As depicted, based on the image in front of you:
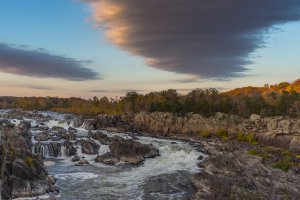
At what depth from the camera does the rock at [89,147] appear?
59.7 metres

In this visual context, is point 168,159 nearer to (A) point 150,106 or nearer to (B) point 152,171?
(B) point 152,171

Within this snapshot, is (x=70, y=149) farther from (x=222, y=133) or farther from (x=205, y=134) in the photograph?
(x=222, y=133)

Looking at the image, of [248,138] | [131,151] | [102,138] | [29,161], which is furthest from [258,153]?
[29,161]

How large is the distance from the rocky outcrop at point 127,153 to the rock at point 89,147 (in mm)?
3191

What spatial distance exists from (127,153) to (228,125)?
131ft

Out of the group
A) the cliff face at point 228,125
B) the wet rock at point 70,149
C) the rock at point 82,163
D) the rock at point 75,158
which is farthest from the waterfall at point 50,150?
the cliff face at point 228,125

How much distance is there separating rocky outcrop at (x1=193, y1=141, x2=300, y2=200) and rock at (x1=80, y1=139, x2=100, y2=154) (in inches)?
881

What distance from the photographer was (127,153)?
184 ft

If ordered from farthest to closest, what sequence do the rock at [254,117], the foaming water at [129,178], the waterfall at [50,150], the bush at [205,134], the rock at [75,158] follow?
the rock at [254,117] → the bush at [205,134] → the waterfall at [50,150] → the rock at [75,158] → the foaming water at [129,178]

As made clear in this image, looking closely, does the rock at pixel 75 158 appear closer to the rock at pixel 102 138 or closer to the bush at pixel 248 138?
the rock at pixel 102 138

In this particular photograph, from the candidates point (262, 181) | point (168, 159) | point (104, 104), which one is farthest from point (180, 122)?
point (104, 104)

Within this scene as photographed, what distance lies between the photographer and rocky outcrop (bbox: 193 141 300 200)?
32.0 meters

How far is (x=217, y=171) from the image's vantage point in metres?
43.6

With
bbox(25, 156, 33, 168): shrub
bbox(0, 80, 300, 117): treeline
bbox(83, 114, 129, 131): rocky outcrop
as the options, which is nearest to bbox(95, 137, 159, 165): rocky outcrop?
bbox(25, 156, 33, 168): shrub
